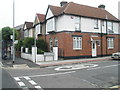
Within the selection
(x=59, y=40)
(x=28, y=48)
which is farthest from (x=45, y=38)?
(x=59, y=40)

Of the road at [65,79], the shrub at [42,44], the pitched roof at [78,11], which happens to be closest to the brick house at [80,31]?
the pitched roof at [78,11]

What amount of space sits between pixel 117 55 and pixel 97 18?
6.45 meters

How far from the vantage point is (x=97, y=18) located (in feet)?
72.0

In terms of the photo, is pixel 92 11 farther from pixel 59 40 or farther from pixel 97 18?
pixel 59 40

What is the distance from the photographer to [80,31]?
795 inches

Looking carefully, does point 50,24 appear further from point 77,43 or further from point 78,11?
point 77,43

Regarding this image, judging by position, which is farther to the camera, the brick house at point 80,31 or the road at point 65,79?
the brick house at point 80,31

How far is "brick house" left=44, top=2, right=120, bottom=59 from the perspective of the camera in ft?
63.0

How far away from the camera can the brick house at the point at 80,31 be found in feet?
63.0

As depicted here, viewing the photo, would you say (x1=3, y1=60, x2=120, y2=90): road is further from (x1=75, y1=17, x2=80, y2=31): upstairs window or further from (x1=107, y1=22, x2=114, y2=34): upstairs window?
(x1=107, y1=22, x2=114, y2=34): upstairs window

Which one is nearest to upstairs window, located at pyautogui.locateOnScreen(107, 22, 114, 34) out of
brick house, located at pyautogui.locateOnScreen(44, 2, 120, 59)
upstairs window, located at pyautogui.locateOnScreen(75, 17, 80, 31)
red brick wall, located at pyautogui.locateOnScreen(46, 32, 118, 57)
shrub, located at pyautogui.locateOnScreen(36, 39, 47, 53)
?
brick house, located at pyautogui.locateOnScreen(44, 2, 120, 59)

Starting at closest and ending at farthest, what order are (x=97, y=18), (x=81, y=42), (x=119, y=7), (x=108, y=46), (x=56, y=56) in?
(x=119, y=7) → (x=56, y=56) → (x=81, y=42) → (x=97, y=18) → (x=108, y=46)

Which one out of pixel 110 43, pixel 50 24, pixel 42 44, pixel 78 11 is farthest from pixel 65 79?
pixel 110 43

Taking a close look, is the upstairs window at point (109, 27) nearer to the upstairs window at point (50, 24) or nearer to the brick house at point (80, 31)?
the brick house at point (80, 31)
